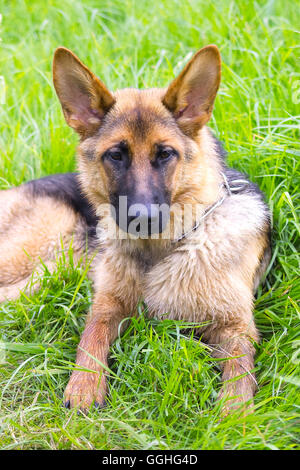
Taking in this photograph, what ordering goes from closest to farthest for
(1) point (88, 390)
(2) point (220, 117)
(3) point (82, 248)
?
1. (1) point (88, 390)
2. (3) point (82, 248)
3. (2) point (220, 117)

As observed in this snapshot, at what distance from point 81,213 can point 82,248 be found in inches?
12.8

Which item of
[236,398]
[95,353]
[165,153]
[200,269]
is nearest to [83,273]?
[95,353]

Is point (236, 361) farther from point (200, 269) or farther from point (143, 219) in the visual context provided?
point (143, 219)

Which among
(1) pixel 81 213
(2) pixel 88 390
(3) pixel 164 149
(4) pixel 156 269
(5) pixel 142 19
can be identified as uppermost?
(5) pixel 142 19

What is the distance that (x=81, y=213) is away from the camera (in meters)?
4.44

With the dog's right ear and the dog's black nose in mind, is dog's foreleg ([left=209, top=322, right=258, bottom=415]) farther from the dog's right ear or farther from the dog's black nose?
the dog's right ear

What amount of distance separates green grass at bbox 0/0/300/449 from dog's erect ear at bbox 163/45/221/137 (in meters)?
0.85

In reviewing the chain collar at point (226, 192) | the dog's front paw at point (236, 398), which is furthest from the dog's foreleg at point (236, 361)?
the chain collar at point (226, 192)

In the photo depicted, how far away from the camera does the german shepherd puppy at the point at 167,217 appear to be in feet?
10.2

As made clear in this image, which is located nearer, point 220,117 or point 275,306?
point 275,306

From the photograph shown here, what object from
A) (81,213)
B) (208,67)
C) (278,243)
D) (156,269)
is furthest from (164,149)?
(81,213)

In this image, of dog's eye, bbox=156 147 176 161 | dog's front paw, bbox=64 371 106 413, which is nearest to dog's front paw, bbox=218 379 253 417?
dog's front paw, bbox=64 371 106 413

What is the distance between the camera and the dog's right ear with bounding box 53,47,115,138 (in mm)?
3232
